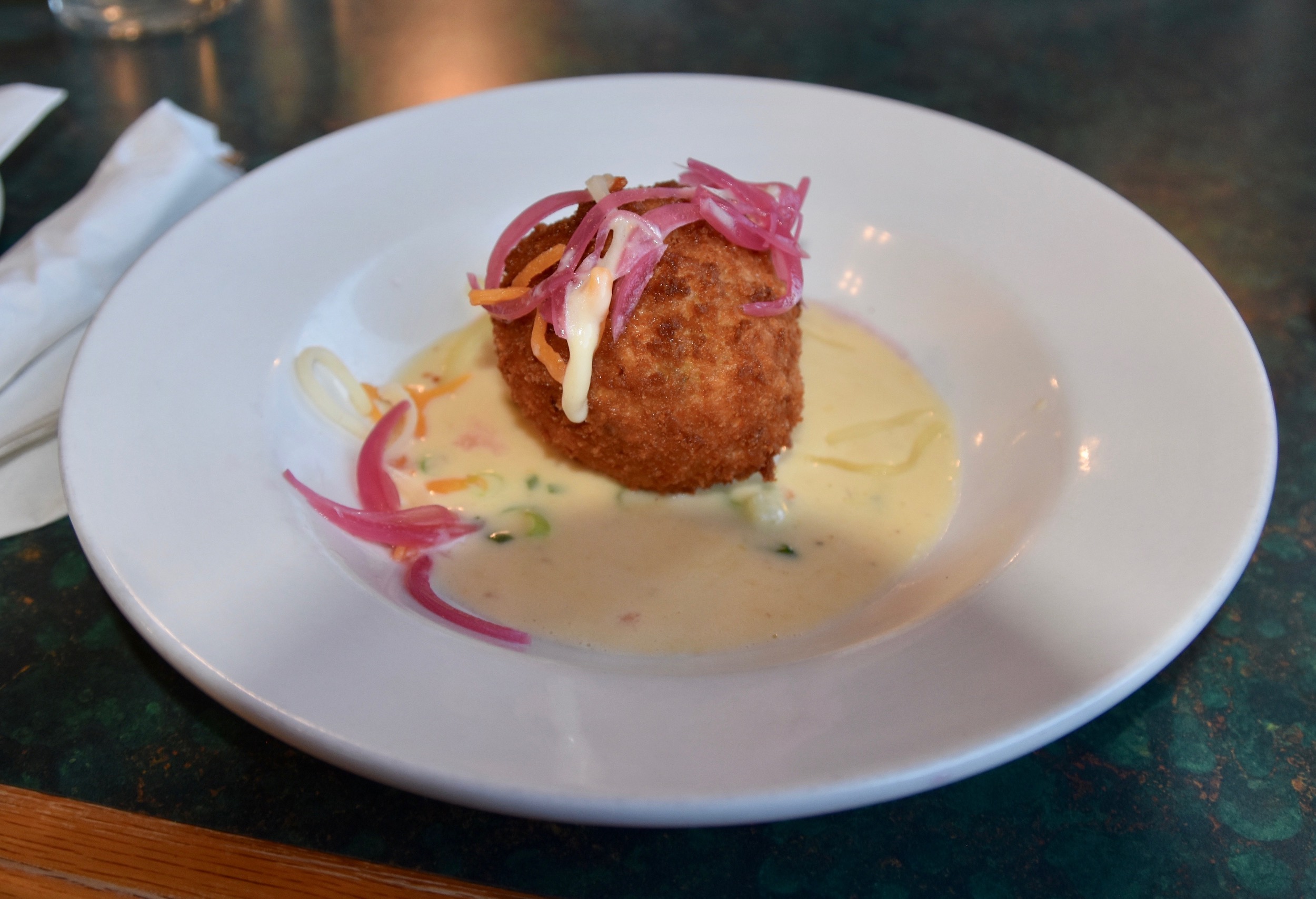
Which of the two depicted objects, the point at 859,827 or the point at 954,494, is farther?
the point at 954,494

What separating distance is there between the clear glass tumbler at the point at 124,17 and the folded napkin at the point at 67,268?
4.42 feet

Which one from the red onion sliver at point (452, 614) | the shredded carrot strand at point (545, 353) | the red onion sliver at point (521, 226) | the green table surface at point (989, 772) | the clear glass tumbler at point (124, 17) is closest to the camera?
the green table surface at point (989, 772)

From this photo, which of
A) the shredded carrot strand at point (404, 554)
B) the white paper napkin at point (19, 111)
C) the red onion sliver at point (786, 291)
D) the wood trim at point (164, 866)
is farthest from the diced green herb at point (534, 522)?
the white paper napkin at point (19, 111)

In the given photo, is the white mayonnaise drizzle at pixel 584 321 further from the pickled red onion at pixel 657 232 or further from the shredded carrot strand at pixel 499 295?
the shredded carrot strand at pixel 499 295

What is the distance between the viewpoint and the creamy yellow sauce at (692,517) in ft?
6.35

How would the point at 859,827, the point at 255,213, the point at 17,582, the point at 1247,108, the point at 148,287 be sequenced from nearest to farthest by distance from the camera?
the point at 859,827, the point at 17,582, the point at 148,287, the point at 255,213, the point at 1247,108

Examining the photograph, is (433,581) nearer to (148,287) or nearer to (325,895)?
(325,895)

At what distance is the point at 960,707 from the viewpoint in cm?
133

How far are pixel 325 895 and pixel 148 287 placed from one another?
1.33 metres

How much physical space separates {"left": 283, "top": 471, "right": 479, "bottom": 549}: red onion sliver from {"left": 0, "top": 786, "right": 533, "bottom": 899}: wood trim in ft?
2.13

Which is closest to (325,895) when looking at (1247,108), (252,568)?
(252,568)

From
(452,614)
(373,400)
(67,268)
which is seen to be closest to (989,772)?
(452,614)

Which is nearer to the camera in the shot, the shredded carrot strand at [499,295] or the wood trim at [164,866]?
the wood trim at [164,866]

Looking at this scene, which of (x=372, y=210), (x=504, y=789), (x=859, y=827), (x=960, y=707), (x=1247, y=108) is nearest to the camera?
(x=504, y=789)
